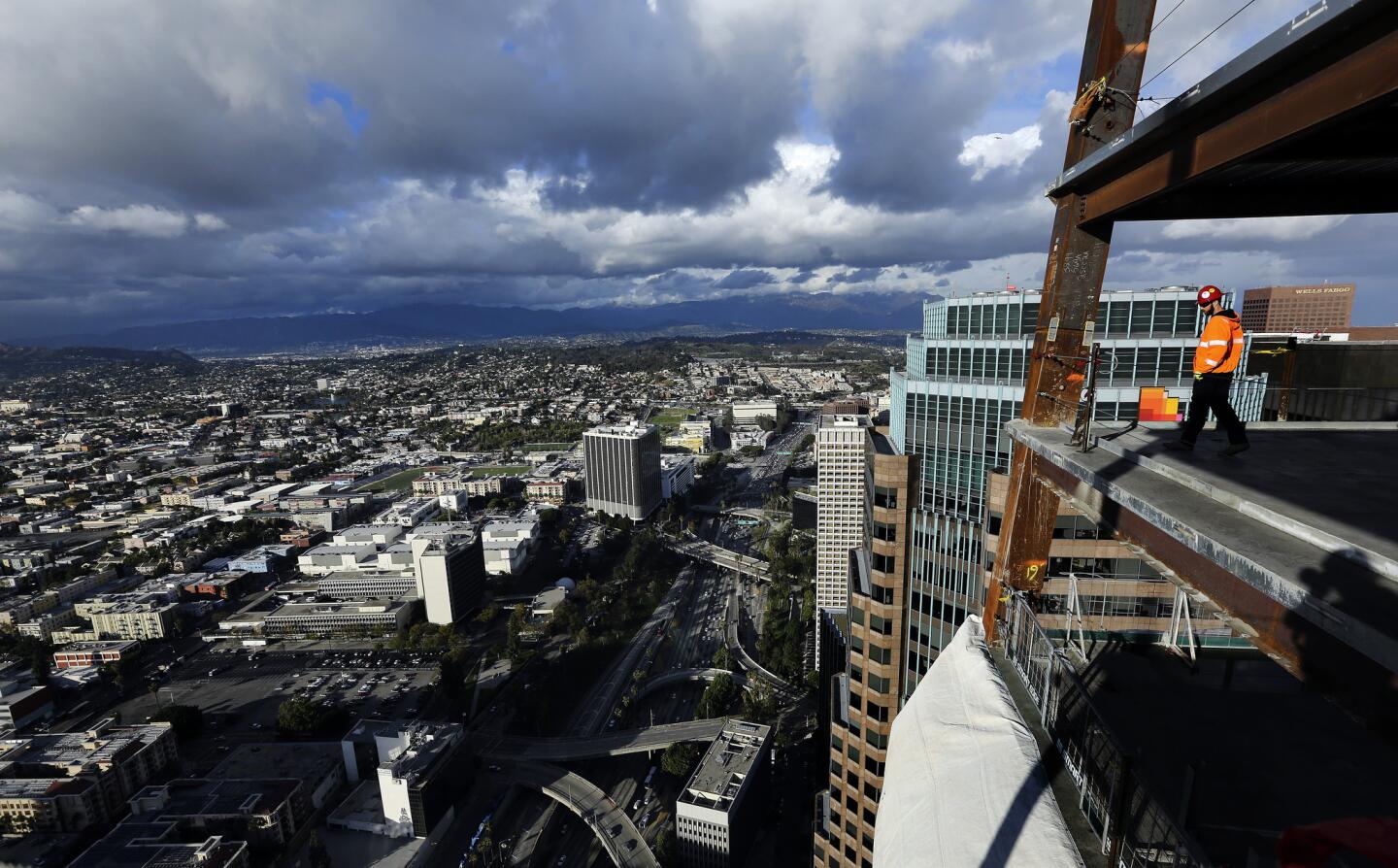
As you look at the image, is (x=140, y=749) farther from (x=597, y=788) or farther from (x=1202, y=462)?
(x=1202, y=462)

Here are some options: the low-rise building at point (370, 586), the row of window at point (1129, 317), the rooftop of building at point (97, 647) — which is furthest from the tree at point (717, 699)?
the rooftop of building at point (97, 647)

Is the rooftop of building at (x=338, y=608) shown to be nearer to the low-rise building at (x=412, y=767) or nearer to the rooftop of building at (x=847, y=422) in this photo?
the low-rise building at (x=412, y=767)

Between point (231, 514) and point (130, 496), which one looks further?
point (130, 496)

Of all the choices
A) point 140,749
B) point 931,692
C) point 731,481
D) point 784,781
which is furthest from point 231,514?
point 931,692

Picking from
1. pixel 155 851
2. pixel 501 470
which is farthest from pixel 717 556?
pixel 501 470

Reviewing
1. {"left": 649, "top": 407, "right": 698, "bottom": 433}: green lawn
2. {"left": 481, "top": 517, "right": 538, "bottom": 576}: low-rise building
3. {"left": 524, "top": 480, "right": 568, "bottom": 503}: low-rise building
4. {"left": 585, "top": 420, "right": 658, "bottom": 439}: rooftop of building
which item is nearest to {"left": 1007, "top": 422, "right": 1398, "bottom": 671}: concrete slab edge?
{"left": 481, "top": 517, "right": 538, "bottom": 576}: low-rise building

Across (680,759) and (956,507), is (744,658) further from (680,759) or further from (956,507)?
(956,507)
